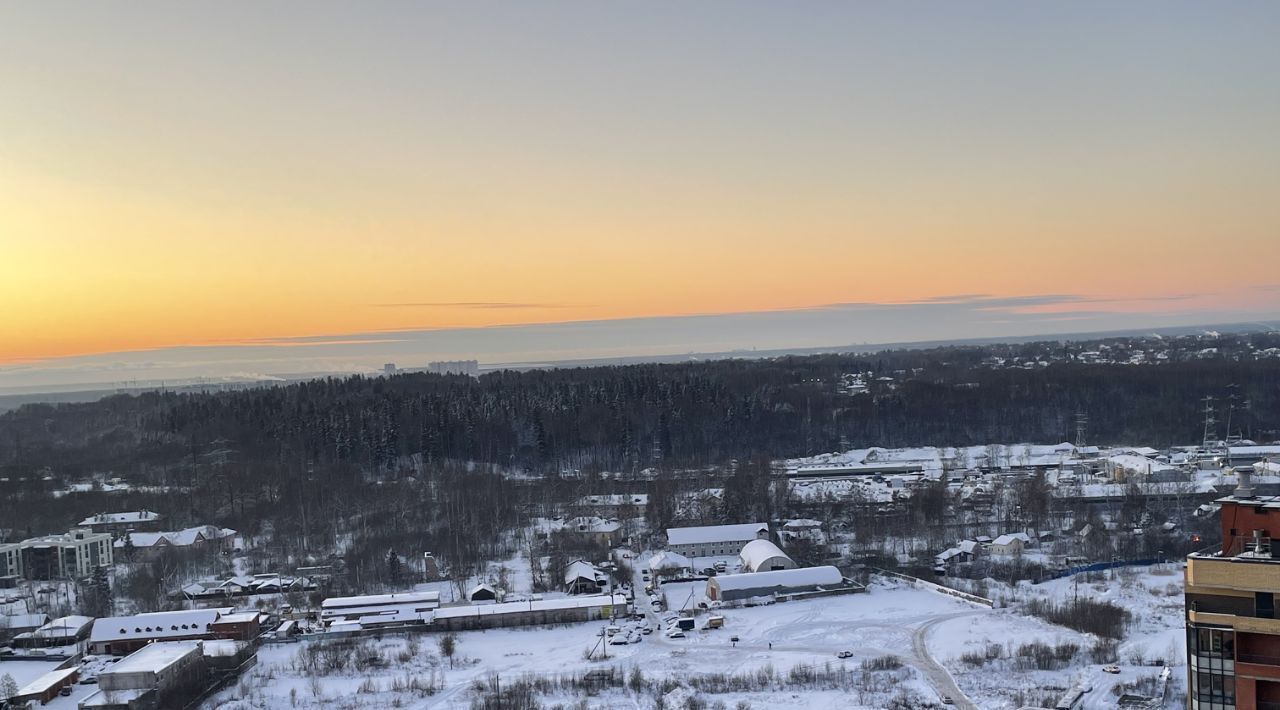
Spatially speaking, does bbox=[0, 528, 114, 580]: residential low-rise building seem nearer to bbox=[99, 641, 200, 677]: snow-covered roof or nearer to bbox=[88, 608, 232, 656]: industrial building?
bbox=[88, 608, 232, 656]: industrial building

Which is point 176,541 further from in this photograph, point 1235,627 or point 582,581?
point 1235,627

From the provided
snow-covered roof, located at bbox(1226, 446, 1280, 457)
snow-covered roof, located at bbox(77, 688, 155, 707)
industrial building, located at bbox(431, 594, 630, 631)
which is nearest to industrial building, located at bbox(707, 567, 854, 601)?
industrial building, located at bbox(431, 594, 630, 631)

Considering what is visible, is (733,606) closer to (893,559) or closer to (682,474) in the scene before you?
(893,559)

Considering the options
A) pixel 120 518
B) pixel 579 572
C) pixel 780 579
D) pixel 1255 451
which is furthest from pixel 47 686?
pixel 1255 451

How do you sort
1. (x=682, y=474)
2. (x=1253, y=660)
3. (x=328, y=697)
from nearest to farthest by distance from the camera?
1. (x=1253, y=660)
2. (x=328, y=697)
3. (x=682, y=474)

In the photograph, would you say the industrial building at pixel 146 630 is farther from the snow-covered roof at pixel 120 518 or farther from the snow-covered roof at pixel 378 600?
the snow-covered roof at pixel 120 518

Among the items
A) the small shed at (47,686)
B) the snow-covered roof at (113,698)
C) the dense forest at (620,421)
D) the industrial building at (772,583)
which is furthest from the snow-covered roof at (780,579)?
the dense forest at (620,421)

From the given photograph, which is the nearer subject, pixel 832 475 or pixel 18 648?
pixel 18 648

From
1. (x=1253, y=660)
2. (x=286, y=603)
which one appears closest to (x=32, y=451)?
(x=286, y=603)
